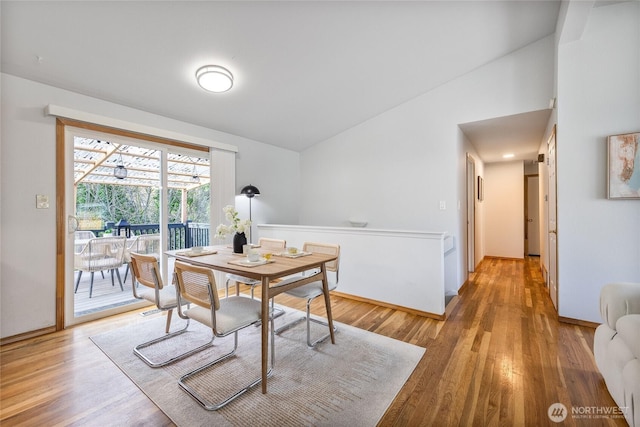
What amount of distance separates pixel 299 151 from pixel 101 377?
14.3ft

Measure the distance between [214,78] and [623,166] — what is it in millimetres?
3960

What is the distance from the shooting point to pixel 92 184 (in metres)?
2.93

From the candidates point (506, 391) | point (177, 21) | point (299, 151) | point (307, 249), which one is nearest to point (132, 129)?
point (177, 21)

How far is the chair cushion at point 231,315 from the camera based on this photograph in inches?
68.2

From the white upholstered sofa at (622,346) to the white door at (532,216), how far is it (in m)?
5.93

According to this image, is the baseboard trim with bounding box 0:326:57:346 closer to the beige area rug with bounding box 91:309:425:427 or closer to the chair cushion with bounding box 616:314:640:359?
the beige area rug with bounding box 91:309:425:427

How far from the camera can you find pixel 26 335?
247cm

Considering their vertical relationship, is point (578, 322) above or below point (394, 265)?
below

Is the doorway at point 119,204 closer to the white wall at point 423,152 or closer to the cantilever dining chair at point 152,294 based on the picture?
the cantilever dining chair at point 152,294

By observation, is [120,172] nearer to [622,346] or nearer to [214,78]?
[214,78]

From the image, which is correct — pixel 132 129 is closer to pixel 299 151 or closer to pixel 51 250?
pixel 51 250

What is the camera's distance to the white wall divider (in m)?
2.93

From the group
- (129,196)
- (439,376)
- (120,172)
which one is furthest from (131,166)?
(439,376)

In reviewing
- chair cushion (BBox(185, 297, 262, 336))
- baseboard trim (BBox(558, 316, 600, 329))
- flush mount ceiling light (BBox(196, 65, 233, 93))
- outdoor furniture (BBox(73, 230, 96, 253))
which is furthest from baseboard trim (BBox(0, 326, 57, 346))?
baseboard trim (BBox(558, 316, 600, 329))
